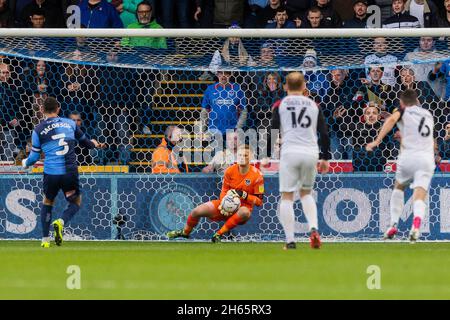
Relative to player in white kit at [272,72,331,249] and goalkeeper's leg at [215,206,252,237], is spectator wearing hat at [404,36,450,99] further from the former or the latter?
player in white kit at [272,72,331,249]

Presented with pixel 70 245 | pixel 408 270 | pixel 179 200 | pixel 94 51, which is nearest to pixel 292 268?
pixel 408 270

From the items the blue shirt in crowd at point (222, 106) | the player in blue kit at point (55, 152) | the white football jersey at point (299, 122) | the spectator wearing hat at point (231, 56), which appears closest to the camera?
the white football jersey at point (299, 122)


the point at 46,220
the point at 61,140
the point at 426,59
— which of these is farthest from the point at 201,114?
the point at 46,220

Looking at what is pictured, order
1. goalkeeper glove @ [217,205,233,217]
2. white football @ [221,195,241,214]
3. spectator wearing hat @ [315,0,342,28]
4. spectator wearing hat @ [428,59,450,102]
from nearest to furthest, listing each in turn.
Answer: white football @ [221,195,241,214] → goalkeeper glove @ [217,205,233,217] → spectator wearing hat @ [428,59,450,102] → spectator wearing hat @ [315,0,342,28]

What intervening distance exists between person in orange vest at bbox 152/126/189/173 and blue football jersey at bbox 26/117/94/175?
8.12ft

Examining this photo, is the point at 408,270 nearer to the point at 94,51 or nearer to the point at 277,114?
the point at 277,114

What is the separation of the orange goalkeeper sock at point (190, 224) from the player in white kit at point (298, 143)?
10.2 ft

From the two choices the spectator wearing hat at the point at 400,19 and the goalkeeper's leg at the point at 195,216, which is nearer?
the goalkeeper's leg at the point at 195,216

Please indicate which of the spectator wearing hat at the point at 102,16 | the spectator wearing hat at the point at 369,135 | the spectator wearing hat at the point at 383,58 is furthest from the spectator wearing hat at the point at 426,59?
the spectator wearing hat at the point at 102,16

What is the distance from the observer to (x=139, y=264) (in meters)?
12.5

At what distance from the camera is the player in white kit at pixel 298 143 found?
14.3 m

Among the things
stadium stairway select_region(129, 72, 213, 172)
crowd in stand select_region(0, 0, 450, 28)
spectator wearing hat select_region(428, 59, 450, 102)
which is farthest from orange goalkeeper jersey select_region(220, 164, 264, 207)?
crowd in stand select_region(0, 0, 450, 28)

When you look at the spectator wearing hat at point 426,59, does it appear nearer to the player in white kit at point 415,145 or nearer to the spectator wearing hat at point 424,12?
the spectator wearing hat at point 424,12

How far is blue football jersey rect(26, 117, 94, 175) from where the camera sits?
16516 millimetres
